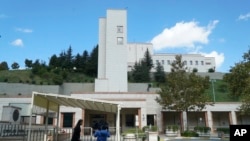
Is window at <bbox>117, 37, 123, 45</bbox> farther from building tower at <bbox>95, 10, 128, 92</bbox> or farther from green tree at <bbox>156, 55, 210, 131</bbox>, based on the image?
green tree at <bbox>156, 55, 210, 131</bbox>

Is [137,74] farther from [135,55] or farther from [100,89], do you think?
[100,89]

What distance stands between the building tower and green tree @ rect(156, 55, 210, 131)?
13.9 m

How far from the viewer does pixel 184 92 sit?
108ft

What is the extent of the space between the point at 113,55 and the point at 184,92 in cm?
1805

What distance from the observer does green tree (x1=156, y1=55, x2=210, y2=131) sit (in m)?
32.4

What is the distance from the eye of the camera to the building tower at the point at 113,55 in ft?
153

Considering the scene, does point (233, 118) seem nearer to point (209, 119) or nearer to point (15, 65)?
point (209, 119)

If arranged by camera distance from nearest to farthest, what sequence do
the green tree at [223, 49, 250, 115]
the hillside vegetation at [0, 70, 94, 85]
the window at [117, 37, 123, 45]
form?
the green tree at [223, 49, 250, 115] < the window at [117, 37, 123, 45] < the hillside vegetation at [0, 70, 94, 85]

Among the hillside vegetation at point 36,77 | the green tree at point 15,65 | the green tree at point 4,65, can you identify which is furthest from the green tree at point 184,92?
the green tree at point 4,65

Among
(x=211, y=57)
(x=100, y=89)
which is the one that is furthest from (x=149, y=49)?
(x=100, y=89)

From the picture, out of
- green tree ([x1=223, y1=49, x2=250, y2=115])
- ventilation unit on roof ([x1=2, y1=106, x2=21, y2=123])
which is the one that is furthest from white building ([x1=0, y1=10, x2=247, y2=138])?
ventilation unit on roof ([x1=2, y1=106, x2=21, y2=123])

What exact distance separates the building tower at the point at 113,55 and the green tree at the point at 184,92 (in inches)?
549

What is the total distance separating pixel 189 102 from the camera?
32375mm

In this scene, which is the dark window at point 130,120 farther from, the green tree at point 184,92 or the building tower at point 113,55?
the building tower at point 113,55
